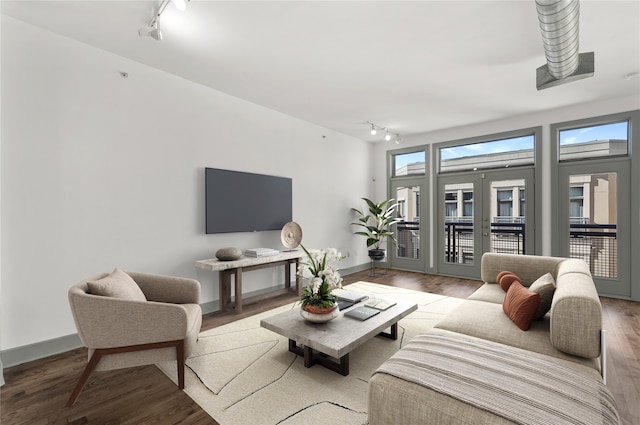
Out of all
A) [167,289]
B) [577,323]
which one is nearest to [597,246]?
[577,323]

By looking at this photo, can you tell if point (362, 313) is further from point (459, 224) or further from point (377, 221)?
point (459, 224)

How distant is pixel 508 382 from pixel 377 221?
488 centimetres

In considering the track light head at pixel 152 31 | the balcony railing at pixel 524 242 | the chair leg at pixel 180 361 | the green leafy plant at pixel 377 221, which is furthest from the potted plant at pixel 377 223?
the track light head at pixel 152 31

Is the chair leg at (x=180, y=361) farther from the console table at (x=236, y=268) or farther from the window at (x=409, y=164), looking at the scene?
the window at (x=409, y=164)

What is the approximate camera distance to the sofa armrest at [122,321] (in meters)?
1.90

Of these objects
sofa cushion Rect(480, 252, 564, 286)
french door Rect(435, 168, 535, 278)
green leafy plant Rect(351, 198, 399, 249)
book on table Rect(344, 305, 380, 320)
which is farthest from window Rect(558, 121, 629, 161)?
book on table Rect(344, 305, 380, 320)

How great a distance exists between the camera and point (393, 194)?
21.9 feet

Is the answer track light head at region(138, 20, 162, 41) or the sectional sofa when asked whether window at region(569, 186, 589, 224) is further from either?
track light head at region(138, 20, 162, 41)

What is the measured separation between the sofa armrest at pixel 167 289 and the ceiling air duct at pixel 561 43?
3.29 m

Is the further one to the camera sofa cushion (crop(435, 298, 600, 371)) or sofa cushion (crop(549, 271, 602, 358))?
sofa cushion (crop(435, 298, 600, 371))

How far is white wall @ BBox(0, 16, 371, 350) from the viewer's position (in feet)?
8.16

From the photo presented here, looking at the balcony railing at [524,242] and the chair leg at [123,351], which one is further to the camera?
the balcony railing at [524,242]

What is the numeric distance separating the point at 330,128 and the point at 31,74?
4.13 m

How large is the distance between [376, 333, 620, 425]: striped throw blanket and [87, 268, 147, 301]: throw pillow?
187cm
